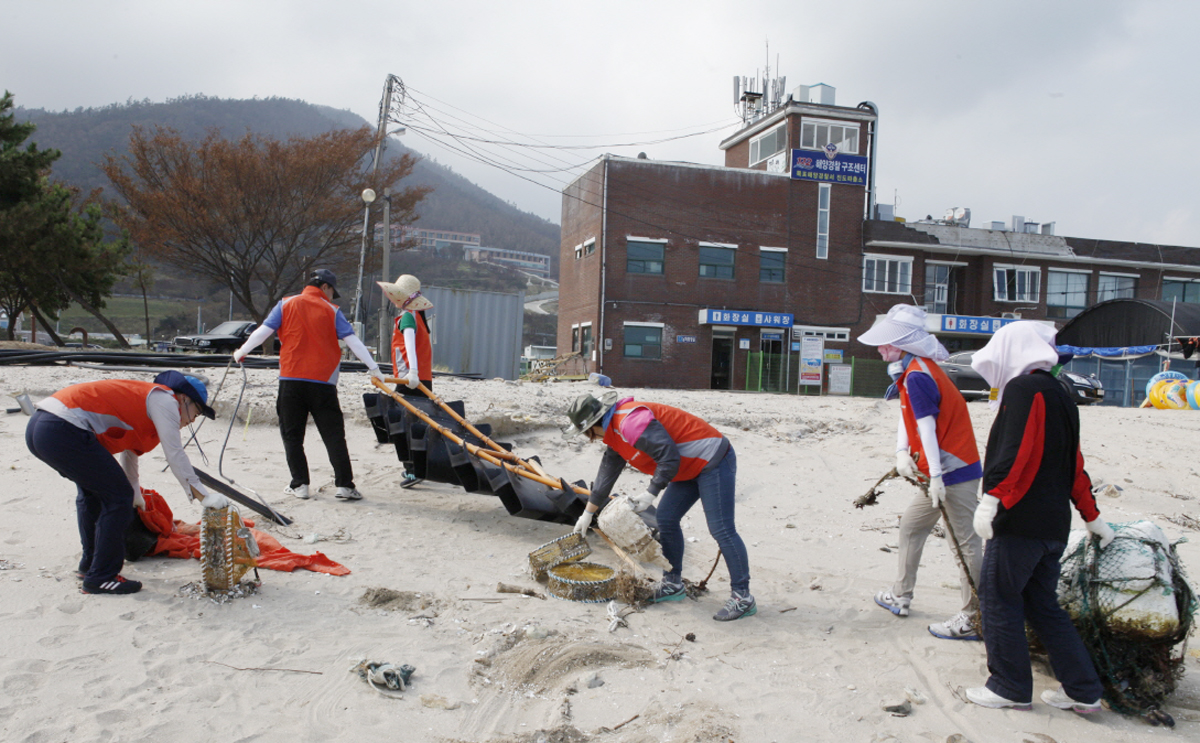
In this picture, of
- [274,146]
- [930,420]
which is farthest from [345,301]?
[930,420]

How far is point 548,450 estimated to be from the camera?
9.20 metres

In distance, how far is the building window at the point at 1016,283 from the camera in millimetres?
30703

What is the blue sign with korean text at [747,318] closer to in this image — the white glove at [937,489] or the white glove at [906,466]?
the white glove at [906,466]

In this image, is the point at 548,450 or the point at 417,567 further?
the point at 548,450

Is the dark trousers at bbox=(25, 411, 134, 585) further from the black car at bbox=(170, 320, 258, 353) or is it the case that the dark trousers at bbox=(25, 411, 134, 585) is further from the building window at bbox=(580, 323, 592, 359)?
the building window at bbox=(580, 323, 592, 359)

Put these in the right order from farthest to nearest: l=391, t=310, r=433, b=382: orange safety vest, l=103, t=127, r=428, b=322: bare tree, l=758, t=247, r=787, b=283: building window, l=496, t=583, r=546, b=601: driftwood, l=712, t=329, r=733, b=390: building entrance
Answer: l=758, t=247, r=787, b=283: building window → l=712, t=329, r=733, b=390: building entrance → l=103, t=127, r=428, b=322: bare tree → l=391, t=310, r=433, b=382: orange safety vest → l=496, t=583, r=546, b=601: driftwood

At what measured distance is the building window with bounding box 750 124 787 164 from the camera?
29.3m

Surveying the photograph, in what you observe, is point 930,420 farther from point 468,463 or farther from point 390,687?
point 468,463

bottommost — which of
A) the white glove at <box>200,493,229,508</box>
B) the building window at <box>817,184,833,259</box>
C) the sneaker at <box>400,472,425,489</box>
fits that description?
the sneaker at <box>400,472,425,489</box>

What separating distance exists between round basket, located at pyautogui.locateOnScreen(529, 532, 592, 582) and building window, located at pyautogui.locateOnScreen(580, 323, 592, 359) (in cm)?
2248

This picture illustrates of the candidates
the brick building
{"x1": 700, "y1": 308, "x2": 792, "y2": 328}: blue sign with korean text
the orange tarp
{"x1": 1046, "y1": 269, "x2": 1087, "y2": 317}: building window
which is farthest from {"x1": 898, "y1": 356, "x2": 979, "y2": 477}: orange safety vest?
{"x1": 1046, "y1": 269, "x2": 1087, "y2": 317}: building window

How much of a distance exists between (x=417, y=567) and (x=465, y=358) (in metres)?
16.0

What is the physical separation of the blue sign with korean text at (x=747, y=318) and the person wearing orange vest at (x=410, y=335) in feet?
68.8

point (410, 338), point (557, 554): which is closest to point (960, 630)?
point (557, 554)
